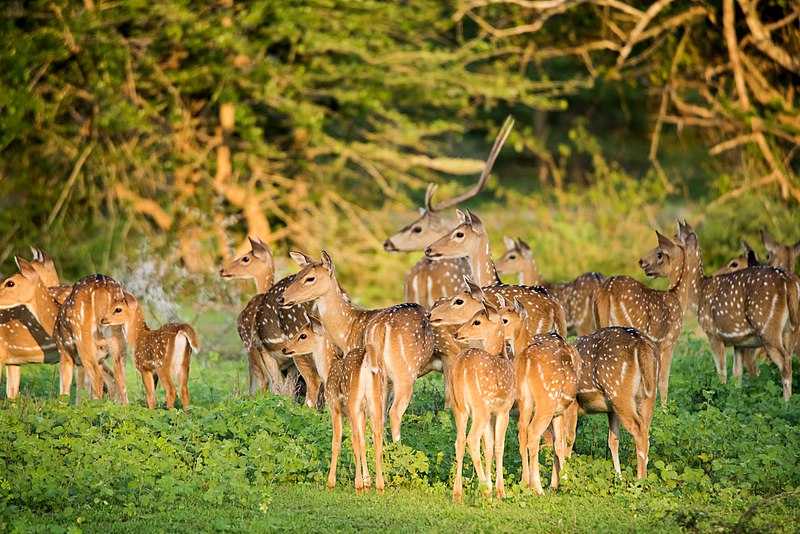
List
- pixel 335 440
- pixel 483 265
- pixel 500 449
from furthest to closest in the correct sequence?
pixel 483 265 < pixel 335 440 < pixel 500 449

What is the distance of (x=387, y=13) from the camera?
20203 mm

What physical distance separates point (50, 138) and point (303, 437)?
433 inches

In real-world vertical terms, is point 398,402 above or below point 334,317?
below

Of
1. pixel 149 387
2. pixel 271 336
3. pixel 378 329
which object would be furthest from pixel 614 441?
pixel 149 387

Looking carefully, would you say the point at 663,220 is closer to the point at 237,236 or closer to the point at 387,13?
the point at 387,13

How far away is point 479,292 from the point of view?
933 cm

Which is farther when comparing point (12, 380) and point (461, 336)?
point (12, 380)

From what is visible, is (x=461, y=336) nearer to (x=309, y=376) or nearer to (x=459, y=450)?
(x=459, y=450)

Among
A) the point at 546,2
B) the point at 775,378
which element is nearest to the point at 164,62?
the point at 546,2

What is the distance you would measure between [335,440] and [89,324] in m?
3.12

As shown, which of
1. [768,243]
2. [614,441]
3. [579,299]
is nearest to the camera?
[614,441]

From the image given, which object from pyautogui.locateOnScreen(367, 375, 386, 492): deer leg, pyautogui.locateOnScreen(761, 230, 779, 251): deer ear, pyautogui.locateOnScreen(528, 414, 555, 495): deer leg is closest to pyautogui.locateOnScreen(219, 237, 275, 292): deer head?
pyautogui.locateOnScreen(367, 375, 386, 492): deer leg

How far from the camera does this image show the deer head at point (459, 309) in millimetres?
9367

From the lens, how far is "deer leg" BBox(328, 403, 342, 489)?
8656mm
